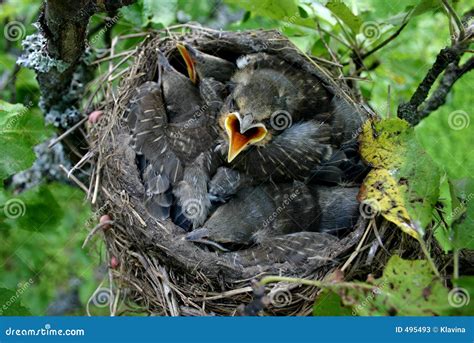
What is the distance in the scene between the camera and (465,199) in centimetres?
145

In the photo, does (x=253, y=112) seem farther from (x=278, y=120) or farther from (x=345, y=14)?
(x=345, y=14)

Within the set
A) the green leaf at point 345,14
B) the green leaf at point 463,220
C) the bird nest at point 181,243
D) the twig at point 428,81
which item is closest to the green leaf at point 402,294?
the green leaf at point 463,220

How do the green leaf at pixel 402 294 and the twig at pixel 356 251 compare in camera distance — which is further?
the twig at pixel 356 251

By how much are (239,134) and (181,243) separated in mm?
409

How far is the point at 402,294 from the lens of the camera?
1.14 meters

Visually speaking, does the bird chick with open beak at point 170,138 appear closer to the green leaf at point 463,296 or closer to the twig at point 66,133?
the twig at point 66,133

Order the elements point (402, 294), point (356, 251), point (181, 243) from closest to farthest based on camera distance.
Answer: point (402, 294) → point (356, 251) → point (181, 243)

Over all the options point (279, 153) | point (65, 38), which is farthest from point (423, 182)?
point (65, 38)

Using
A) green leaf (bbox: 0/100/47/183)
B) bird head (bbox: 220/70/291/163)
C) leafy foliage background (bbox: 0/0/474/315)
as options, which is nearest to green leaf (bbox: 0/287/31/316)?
leafy foliage background (bbox: 0/0/474/315)

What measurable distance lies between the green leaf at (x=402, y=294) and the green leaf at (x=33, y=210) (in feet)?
3.79

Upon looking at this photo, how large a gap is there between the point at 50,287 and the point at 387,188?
7.19 ft

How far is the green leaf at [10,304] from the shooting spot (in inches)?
61.8

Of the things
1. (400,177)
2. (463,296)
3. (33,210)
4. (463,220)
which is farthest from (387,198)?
(33,210)

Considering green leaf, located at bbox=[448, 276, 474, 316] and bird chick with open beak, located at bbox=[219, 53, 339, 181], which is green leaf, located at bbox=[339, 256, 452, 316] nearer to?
green leaf, located at bbox=[448, 276, 474, 316]
